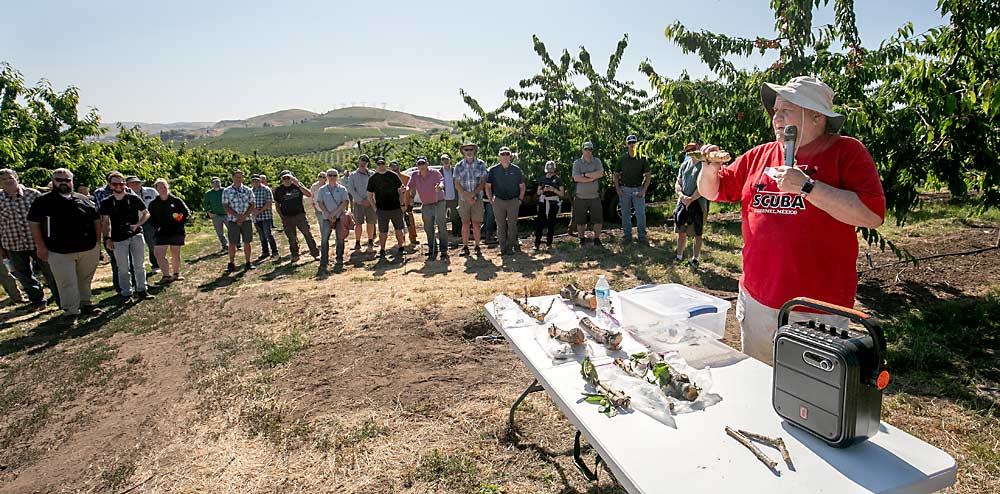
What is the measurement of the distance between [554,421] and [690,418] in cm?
193

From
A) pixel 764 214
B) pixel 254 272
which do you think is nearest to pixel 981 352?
pixel 764 214

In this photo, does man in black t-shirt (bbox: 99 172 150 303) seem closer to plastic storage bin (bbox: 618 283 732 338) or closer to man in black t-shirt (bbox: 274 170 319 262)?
man in black t-shirt (bbox: 274 170 319 262)

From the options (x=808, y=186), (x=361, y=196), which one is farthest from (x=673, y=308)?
(x=361, y=196)

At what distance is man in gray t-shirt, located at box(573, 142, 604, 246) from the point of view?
30.4 ft

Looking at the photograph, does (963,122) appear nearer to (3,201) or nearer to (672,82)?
(672,82)

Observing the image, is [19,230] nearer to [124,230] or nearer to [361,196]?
[124,230]

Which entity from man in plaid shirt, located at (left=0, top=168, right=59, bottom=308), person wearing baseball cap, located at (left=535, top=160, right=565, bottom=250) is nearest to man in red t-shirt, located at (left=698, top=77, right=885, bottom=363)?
person wearing baseball cap, located at (left=535, top=160, right=565, bottom=250)

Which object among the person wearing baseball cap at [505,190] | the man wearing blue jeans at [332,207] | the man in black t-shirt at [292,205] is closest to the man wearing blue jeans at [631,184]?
the person wearing baseball cap at [505,190]

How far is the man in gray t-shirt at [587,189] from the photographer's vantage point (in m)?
9.27

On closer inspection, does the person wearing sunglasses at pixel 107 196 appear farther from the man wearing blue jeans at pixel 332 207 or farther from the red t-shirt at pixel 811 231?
the red t-shirt at pixel 811 231

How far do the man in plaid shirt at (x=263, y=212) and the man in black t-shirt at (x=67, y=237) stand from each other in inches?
136

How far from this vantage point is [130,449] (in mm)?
3697

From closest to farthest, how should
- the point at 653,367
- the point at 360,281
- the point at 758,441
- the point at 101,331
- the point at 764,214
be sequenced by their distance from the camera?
the point at 758,441, the point at 653,367, the point at 764,214, the point at 101,331, the point at 360,281

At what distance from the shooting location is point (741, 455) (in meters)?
1.64
